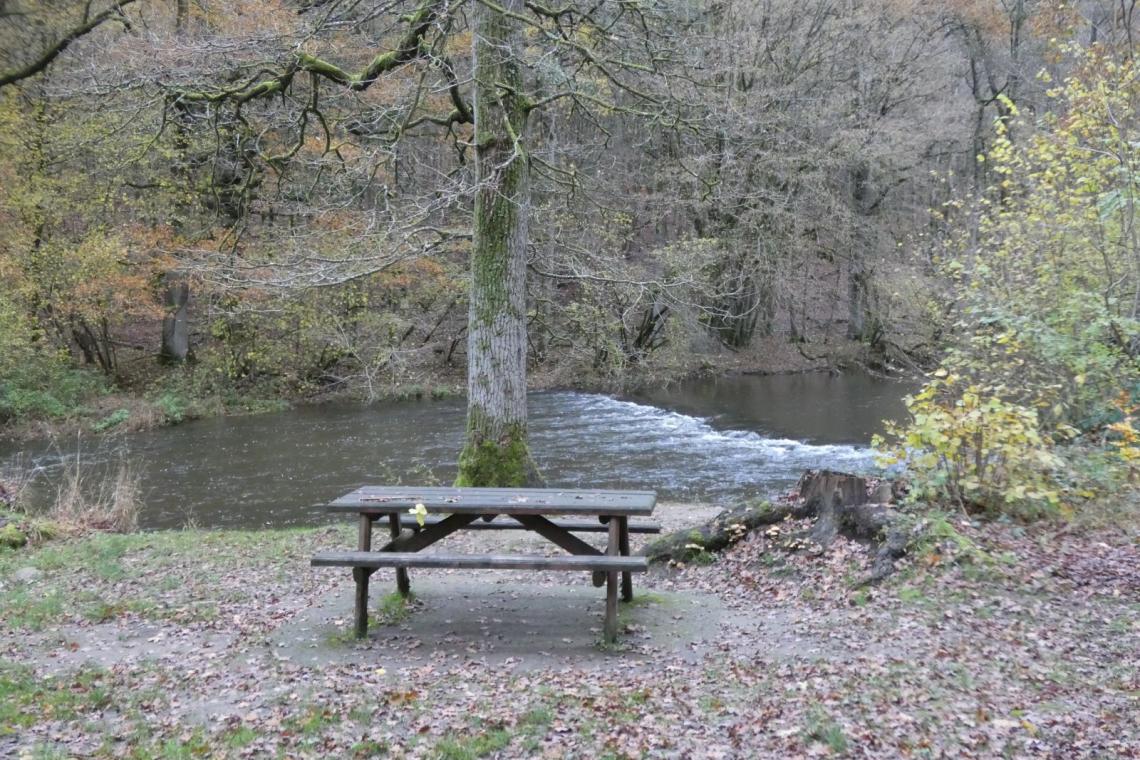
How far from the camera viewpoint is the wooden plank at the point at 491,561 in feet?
16.6

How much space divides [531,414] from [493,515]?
14.5 meters

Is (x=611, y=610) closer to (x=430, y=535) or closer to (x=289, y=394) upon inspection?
(x=430, y=535)

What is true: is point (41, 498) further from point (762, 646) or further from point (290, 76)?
point (762, 646)

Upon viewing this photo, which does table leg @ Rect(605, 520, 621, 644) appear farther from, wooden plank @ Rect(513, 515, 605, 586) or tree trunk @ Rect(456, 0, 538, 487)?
tree trunk @ Rect(456, 0, 538, 487)

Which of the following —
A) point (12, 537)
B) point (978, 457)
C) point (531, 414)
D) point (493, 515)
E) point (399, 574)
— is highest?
point (978, 457)

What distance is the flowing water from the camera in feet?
42.5

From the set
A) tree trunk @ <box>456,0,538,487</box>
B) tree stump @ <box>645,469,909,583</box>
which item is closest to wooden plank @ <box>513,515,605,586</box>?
tree stump @ <box>645,469,909,583</box>

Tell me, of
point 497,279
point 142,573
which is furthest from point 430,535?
point 497,279

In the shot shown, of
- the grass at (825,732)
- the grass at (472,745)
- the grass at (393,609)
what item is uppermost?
the grass at (825,732)

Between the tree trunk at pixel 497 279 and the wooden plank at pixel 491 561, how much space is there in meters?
3.61

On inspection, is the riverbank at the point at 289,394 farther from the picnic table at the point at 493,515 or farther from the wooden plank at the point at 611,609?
the wooden plank at the point at 611,609

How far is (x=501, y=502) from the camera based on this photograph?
5.29 metres

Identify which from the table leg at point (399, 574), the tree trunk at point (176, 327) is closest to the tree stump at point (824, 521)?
the table leg at point (399, 574)

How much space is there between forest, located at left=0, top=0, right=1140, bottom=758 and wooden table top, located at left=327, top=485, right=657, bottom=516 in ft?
2.85
